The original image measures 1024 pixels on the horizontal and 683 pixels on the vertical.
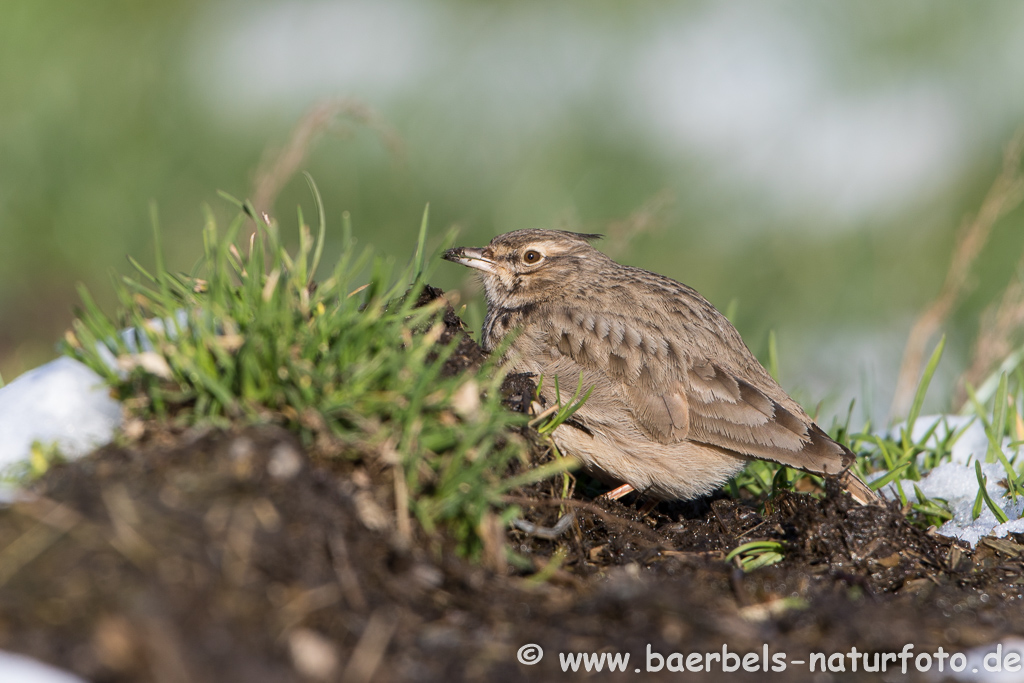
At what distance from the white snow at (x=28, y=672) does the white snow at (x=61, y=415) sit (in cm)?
106

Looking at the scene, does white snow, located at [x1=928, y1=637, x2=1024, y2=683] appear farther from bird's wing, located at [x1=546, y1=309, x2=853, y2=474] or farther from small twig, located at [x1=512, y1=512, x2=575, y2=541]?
bird's wing, located at [x1=546, y1=309, x2=853, y2=474]

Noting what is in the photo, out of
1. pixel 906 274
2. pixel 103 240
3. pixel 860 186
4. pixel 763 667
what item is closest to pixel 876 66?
pixel 860 186

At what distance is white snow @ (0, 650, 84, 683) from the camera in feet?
8.95

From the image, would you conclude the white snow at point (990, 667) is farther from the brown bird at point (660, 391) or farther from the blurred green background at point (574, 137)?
the blurred green background at point (574, 137)

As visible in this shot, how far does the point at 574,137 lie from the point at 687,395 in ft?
22.8

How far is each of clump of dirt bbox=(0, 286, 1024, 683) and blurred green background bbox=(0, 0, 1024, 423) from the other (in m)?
6.16

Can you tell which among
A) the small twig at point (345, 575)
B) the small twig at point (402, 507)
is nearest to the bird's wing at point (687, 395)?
the small twig at point (402, 507)

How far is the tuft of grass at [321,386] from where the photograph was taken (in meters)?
3.65

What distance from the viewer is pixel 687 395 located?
580cm

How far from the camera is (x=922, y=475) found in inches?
239

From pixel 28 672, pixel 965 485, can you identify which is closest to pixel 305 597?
pixel 28 672

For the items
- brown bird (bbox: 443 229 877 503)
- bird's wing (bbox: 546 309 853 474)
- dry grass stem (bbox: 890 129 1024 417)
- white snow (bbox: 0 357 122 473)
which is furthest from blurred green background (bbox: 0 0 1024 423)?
white snow (bbox: 0 357 122 473)

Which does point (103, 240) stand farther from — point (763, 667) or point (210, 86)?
point (763, 667)

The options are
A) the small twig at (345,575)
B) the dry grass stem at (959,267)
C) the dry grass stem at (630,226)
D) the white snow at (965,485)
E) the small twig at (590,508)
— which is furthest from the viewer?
the dry grass stem at (959,267)
